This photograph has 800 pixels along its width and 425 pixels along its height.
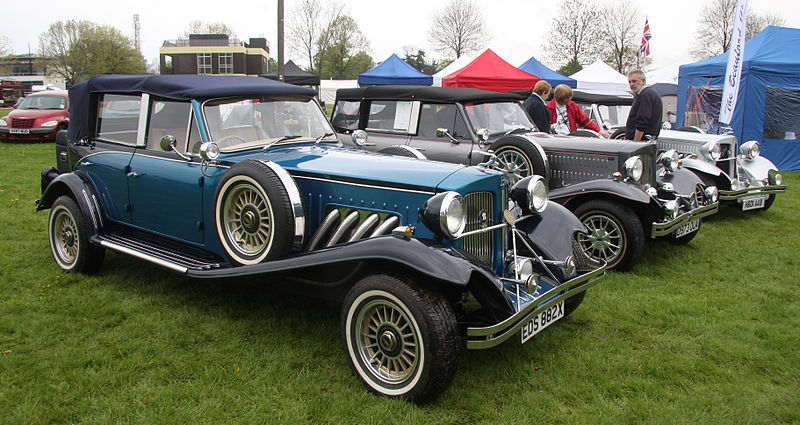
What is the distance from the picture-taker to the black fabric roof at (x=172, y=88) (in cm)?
454

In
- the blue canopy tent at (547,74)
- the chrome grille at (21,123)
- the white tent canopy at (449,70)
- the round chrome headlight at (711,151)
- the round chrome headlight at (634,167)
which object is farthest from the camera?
the white tent canopy at (449,70)

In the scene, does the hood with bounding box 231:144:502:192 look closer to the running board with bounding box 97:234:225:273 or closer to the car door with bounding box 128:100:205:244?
the car door with bounding box 128:100:205:244

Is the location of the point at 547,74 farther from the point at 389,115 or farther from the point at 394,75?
the point at 389,115

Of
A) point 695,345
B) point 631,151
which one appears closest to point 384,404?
point 695,345

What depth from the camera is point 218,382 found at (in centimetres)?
339

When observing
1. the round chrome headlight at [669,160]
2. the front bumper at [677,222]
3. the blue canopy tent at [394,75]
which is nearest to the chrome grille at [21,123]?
the blue canopy tent at [394,75]

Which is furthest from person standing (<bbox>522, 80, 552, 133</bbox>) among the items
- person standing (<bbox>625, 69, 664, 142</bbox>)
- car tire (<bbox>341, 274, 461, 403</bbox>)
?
car tire (<bbox>341, 274, 461, 403</bbox>)

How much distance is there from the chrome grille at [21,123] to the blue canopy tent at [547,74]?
54.7 feet

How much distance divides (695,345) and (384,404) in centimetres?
Result: 239

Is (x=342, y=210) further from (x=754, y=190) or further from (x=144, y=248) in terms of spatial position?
(x=754, y=190)

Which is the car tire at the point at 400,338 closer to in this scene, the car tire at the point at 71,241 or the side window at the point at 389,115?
the car tire at the point at 71,241

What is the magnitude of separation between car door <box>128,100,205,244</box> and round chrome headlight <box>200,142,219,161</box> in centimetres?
25

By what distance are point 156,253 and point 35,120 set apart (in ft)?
49.8

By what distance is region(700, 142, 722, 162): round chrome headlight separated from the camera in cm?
817
